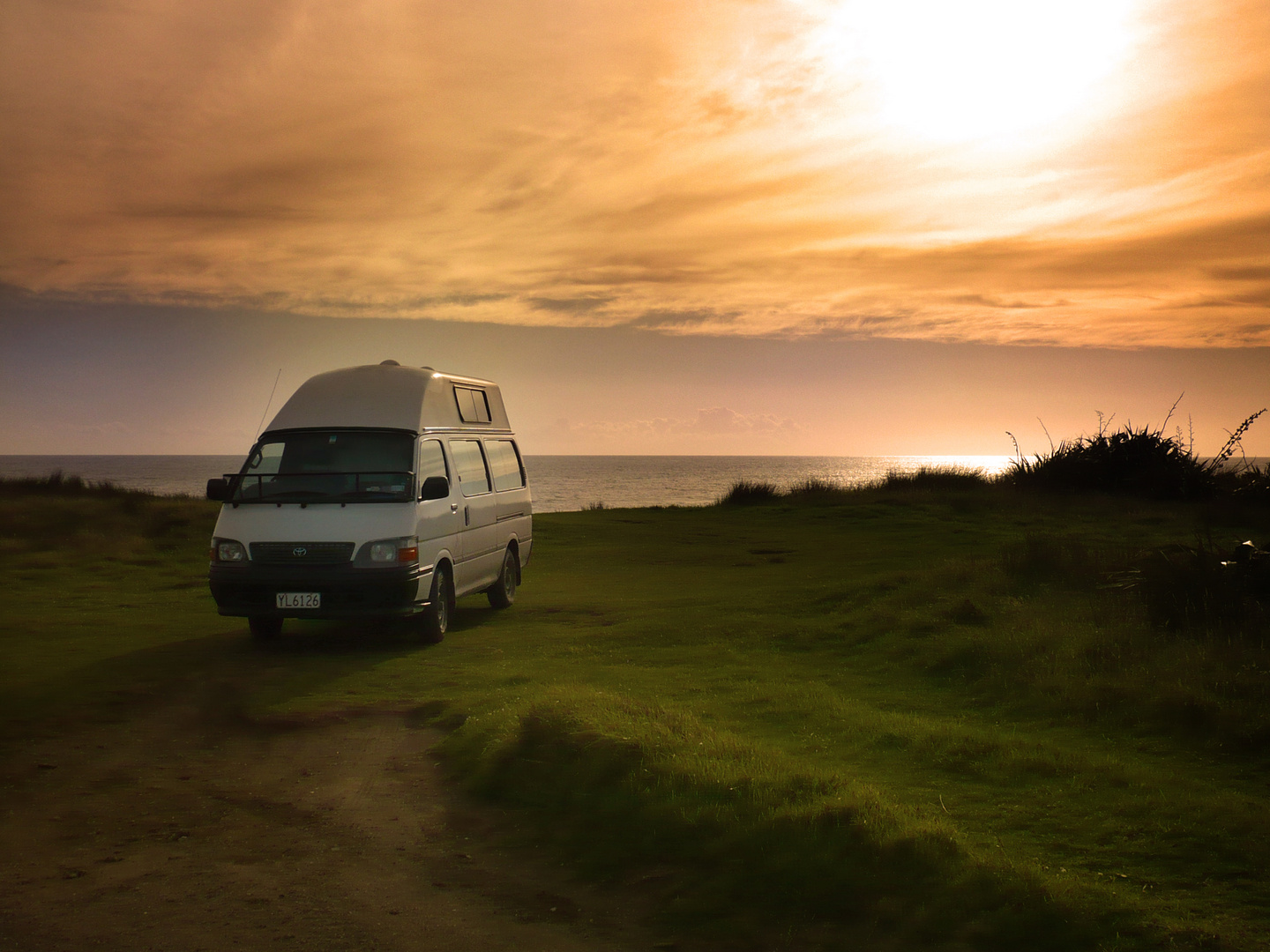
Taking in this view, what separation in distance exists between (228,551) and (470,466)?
10.4ft

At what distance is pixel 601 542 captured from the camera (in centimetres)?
2364

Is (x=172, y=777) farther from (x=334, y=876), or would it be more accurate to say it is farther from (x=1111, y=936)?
(x=1111, y=936)

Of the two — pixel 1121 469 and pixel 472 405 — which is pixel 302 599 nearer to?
pixel 472 405

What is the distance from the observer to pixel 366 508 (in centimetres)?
1089

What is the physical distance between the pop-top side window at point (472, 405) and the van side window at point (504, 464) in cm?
37

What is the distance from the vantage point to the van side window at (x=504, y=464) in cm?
1391

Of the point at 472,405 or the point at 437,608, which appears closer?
the point at 437,608

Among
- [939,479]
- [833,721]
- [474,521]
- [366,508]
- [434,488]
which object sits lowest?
[833,721]

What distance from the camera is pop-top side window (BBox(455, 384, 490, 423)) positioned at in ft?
43.8

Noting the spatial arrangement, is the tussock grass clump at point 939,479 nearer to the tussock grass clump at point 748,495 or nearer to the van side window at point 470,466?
the tussock grass clump at point 748,495

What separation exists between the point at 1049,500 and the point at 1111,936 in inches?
1092

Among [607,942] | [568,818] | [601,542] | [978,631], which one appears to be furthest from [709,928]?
[601,542]

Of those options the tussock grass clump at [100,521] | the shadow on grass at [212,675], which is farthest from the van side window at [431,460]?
the tussock grass clump at [100,521]

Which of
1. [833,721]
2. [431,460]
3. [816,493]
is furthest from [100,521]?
[816,493]
